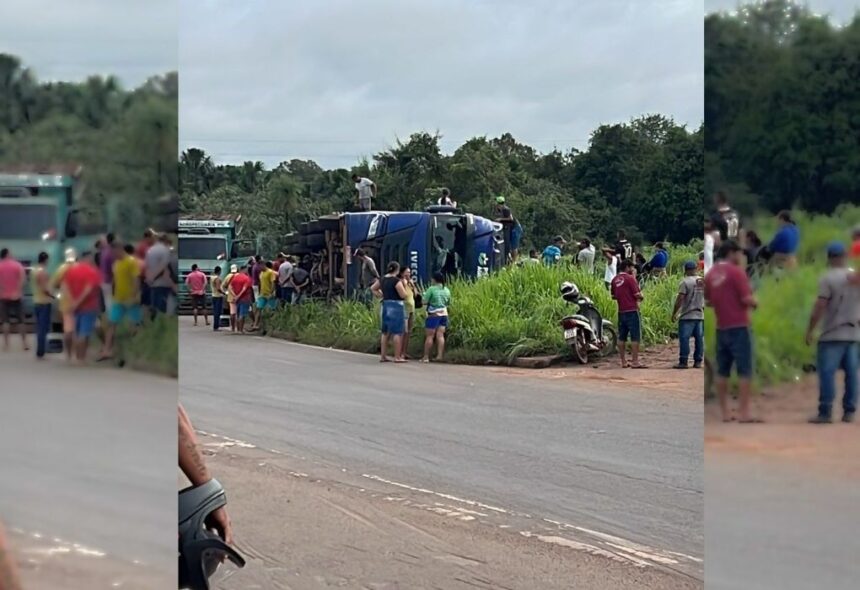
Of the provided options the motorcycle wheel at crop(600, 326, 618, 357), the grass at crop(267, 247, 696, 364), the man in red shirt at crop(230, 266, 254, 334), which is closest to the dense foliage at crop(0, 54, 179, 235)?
the grass at crop(267, 247, 696, 364)

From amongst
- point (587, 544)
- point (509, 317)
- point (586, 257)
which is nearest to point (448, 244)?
point (586, 257)

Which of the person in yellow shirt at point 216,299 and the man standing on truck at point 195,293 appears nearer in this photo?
the man standing on truck at point 195,293

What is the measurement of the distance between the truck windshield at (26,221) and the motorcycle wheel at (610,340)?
1173cm

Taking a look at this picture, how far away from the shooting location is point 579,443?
24.9 feet

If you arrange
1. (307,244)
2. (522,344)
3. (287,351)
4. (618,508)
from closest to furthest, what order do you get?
(618,508)
(522,344)
(287,351)
(307,244)

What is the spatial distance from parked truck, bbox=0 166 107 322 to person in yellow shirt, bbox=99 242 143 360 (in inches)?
1.4

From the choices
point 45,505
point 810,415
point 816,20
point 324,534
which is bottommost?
point 324,534

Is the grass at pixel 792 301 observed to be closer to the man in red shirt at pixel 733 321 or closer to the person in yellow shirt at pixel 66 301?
the man in red shirt at pixel 733 321

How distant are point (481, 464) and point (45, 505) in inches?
230

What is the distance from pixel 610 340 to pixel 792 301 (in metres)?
11.6

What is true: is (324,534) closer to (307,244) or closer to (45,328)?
(45,328)

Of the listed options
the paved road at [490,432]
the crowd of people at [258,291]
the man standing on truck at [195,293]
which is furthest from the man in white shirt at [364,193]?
the man standing on truck at [195,293]

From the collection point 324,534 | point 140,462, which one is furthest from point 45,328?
point 324,534

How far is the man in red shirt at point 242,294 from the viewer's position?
16406 mm
